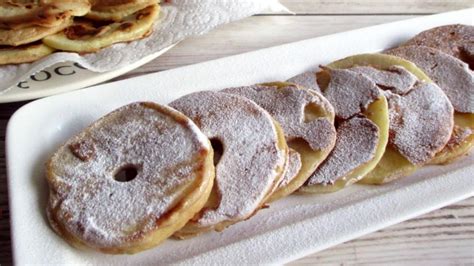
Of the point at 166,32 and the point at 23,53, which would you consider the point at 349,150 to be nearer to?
the point at 166,32

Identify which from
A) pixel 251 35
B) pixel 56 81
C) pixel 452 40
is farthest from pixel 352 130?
pixel 56 81

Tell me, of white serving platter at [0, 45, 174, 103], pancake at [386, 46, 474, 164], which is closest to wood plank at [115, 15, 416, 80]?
white serving platter at [0, 45, 174, 103]

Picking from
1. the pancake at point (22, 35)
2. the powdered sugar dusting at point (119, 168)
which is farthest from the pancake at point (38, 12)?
the powdered sugar dusting at point (119, 168)

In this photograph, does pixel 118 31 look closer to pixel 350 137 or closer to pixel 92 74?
pixel 92 74

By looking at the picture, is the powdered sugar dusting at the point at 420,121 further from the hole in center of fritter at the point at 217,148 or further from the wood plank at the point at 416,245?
the hole in center of fritter at the point at 217,148

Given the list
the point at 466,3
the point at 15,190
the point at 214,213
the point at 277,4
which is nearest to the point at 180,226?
the point at 214,213

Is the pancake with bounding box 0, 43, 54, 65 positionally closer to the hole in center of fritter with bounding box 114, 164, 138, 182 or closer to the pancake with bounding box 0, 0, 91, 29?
the pancake with bounding box 0, 0, 91, 29
